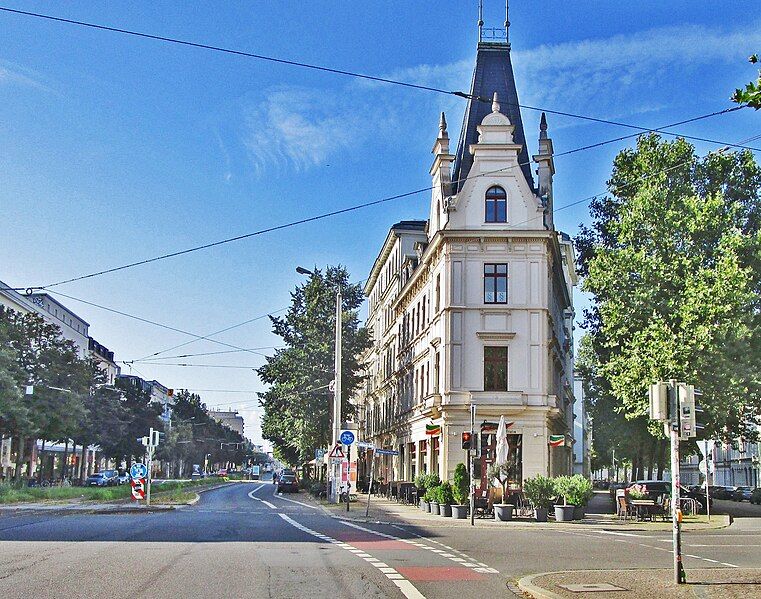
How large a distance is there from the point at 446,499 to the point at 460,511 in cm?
191

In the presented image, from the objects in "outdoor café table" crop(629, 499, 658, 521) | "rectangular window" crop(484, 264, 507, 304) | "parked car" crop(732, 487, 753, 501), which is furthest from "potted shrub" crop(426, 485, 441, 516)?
"parked car" crop(732, 487, 753, 501)

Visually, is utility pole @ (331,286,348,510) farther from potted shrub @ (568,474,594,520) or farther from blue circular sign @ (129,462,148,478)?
potted shrub @ (568,474,594,520)

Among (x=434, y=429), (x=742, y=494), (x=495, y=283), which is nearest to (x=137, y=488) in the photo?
(x=434, y=429)

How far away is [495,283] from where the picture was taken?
141 feet

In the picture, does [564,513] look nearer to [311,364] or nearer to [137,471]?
[137,471]

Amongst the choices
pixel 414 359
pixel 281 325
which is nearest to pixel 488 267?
pixel 414 359

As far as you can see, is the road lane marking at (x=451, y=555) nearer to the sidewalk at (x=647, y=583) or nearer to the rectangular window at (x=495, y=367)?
the sidewalk at (x=647, y=583)

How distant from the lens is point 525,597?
12.2 meters

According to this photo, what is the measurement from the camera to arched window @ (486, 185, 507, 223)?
4319 cm

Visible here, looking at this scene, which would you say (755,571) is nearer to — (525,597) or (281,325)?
(525,597)

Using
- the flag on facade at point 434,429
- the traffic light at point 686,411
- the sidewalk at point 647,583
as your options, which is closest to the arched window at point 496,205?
the flag on facade at point 434,429

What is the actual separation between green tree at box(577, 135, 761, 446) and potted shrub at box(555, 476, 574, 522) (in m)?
7.21

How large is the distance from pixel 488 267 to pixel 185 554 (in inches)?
1109

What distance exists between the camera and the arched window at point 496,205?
43188 mm
